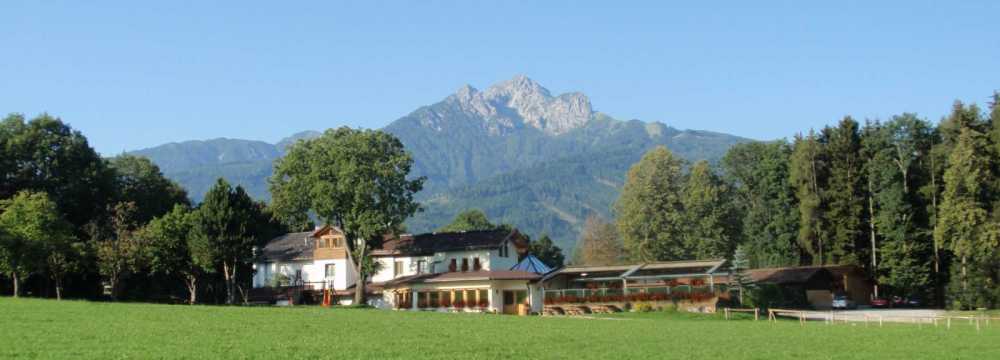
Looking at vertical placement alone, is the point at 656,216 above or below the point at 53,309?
above

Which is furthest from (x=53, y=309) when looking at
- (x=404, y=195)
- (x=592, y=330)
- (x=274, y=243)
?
(x=274, y=243)

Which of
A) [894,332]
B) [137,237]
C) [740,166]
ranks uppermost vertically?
[740,166]

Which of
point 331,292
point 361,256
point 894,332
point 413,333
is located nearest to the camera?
point 413,333

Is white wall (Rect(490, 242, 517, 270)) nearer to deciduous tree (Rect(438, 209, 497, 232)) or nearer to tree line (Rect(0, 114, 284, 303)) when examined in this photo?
tree line (Rect(0, 114, 284, 303))

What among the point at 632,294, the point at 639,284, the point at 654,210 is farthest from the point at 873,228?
the point at 632,294

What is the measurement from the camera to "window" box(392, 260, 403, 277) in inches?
3093

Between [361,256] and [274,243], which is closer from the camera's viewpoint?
[361,256]

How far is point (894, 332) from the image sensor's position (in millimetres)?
39312

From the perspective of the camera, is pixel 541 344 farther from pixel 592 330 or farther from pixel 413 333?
pixel 592 330

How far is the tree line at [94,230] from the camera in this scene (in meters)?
58.3

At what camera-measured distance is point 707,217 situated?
283 ft

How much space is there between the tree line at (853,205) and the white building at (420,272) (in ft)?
54.2

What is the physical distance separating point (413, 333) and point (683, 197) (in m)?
56.7

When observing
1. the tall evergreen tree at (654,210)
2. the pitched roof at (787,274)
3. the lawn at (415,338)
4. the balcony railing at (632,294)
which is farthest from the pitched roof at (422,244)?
the lawn at (415,338)
